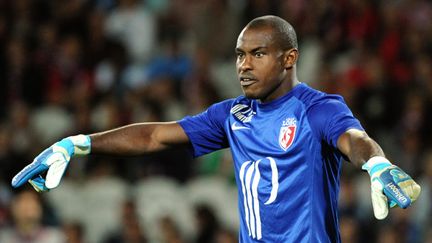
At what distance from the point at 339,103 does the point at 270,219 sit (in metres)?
0.67

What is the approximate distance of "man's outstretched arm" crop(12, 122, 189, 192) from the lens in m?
4.79

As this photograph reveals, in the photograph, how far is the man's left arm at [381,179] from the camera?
381cm

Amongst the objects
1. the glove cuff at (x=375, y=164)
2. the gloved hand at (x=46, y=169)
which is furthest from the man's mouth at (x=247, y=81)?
the gloved hand at (x=46, y=169)

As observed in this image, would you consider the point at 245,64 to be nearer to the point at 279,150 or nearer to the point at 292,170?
the point at 279,150

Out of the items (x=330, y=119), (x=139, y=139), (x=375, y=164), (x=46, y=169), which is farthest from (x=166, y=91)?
(x=375, y=164)

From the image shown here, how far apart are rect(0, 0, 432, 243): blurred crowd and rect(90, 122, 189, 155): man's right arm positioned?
3.71 meters

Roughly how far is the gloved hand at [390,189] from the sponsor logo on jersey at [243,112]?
3.53 feet

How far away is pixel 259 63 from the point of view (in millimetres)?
4656

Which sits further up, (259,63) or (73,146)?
(259,63)

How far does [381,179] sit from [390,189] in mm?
75

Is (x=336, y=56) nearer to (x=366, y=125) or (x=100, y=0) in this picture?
(x=366, y=125)

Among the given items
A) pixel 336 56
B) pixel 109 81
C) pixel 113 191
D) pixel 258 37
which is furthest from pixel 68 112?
pixel 258 37

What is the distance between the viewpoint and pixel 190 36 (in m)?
12.4

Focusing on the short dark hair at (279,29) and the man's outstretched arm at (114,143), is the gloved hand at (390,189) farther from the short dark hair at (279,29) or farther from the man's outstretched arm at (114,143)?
the man's outstretched arm at (114,143)
